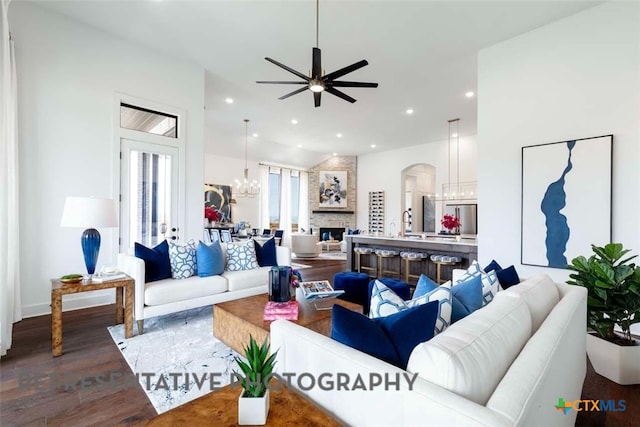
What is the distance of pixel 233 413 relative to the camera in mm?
1032

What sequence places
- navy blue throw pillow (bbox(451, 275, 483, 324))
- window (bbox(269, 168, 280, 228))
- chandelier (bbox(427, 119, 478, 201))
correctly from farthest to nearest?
window (bbox(269, 168, 280, 228)) < chandelier (bbox(427, 119, 478, 201)) < navy blue throw pillow (bbox(451, 275, 483, 324))

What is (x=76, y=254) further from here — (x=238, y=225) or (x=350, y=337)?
(x=238, y=225)

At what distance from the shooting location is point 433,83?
204 inches

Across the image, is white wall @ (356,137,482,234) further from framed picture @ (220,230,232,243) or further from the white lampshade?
the white lampshade

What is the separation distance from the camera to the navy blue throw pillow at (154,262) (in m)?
3.15

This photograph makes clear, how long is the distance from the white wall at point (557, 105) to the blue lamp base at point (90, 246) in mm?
4661

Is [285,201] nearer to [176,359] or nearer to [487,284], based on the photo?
[176,359]

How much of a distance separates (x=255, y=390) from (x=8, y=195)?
11.9ft

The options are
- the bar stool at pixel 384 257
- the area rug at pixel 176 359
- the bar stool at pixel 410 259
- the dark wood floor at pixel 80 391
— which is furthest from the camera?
the bar stool at pixel 384 257

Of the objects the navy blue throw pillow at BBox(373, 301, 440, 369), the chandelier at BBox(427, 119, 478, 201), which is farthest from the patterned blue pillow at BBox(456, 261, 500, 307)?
the chandelier at BBox(427, 119, 478, 201)

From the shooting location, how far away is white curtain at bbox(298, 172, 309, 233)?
11289mm

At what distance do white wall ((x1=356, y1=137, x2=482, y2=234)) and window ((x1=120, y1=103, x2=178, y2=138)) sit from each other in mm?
6270

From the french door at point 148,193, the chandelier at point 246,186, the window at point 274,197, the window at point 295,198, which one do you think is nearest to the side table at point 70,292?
the french door at point 148,193

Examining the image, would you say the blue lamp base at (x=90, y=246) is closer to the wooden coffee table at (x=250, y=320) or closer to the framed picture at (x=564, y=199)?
the wooden coffee table at (x=250, y=320)
